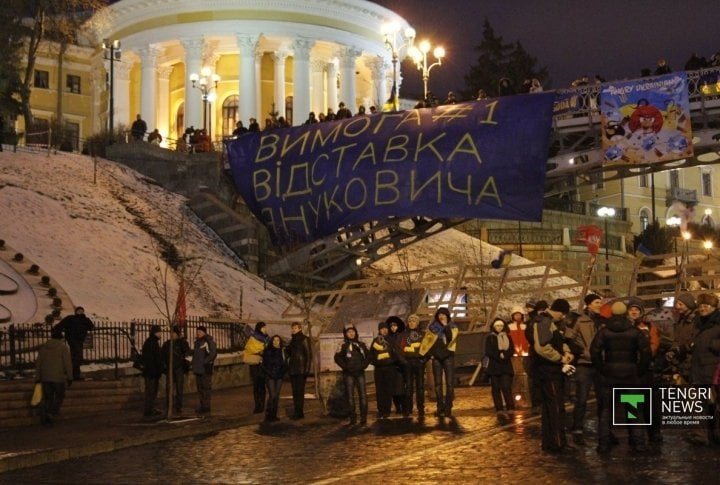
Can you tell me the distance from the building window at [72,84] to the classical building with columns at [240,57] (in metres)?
3.78

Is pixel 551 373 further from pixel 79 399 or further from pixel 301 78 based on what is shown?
pixel 301 78

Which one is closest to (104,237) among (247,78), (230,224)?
(230,224)

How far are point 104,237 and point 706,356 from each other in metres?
22.4

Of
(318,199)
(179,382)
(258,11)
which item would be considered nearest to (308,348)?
(179,382)

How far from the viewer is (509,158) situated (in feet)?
96.9

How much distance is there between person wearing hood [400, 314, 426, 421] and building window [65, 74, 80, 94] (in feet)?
176

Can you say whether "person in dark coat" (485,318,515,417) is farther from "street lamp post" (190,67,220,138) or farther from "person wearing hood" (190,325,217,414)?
"street lamp post" (190,67,220,138)

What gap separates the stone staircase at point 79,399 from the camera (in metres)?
17.8

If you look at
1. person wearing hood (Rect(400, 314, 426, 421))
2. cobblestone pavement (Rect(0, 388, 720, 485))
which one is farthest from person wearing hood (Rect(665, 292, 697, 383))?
person wearing hood (Rect(400, 314, 426, 421))

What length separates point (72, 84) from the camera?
67438 mm

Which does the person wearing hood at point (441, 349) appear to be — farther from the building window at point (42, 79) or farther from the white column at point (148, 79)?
the building window at point (42, 79)

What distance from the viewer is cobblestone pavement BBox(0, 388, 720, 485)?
1096 centimetres

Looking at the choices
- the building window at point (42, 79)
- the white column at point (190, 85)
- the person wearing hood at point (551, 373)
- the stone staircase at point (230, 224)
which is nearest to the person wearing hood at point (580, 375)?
the person wearing hood at point (551, 373)

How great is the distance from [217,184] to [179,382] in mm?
21829
